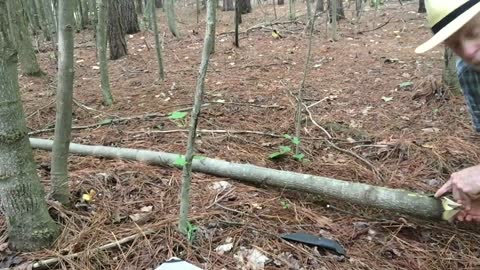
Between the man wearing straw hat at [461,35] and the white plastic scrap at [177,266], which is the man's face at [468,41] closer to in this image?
the man wearing straw hat at [461,35]

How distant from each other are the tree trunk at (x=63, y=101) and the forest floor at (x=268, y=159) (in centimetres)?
15

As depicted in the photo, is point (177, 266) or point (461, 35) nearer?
point (461, 35)

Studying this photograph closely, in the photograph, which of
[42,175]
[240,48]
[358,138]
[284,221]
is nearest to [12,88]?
[42,175]

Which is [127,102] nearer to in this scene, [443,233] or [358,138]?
[358,138]

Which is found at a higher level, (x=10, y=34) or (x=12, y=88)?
(x=10, y=34)

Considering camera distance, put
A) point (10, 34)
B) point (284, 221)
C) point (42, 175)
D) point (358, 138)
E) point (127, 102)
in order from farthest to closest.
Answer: point (127, 102) → point (358, 138) → point (42, 175) → point (284, 221) → point (10, 34)

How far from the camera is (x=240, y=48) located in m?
7.94

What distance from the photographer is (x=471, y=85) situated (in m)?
2.04

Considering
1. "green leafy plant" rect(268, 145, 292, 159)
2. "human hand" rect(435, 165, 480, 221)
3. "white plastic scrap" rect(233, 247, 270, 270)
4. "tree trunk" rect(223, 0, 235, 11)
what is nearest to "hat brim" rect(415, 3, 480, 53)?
"human hand" rect(435, 165, 480, 221)

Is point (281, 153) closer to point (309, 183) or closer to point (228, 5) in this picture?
point (309, 183)

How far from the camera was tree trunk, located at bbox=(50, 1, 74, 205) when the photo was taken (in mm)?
2049

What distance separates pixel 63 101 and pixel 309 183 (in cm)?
148

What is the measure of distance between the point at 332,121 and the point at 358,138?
46 centimetres

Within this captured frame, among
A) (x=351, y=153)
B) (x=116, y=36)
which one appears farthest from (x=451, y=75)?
(x=116, y=36)
